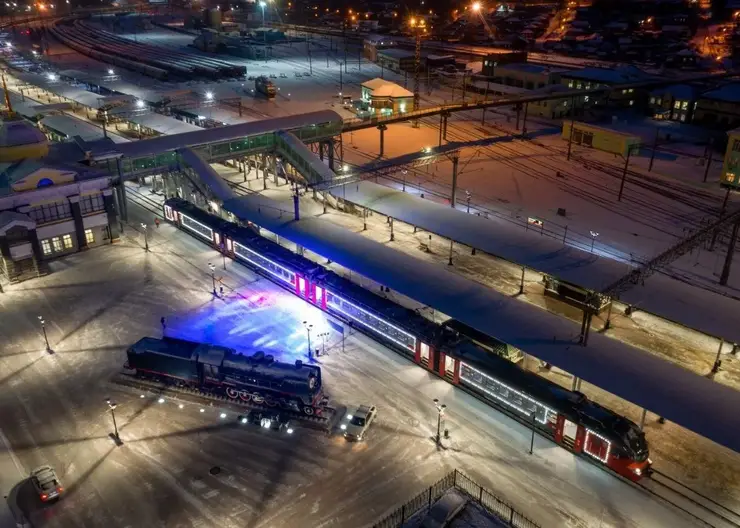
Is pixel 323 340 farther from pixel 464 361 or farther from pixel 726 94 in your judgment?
pixel 726 94

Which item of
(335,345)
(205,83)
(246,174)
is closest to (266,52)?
(205,83)

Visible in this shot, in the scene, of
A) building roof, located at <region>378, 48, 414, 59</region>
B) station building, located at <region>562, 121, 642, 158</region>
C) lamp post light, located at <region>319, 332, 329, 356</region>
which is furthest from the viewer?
building roof, located at <region>378, 48, 414, 59</region>

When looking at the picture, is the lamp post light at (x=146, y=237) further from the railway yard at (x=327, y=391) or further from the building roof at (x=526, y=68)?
the building roof at (x=526, y=68)

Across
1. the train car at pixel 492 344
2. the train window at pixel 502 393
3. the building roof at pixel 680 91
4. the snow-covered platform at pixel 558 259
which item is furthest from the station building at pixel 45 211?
the building roof at pixel 680 91

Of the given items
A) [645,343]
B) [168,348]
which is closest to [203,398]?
[168,348]

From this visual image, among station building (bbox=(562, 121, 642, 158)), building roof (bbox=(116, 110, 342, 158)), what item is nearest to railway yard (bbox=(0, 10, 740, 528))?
building roof (bbox=(116, 110, 342, 158))

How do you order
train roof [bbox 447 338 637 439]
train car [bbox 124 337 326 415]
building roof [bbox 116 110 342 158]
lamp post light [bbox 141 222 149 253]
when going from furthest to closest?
building roof [bbox 116 110 342 158]
lamp post light [bbox 141 222 149 253]
train car [bbox 124 337 326 415]
train roof [bbox 447 338 637 439]

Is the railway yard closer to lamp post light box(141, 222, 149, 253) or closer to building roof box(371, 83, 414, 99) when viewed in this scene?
lamp post light box(141, 222, 149, 253)
